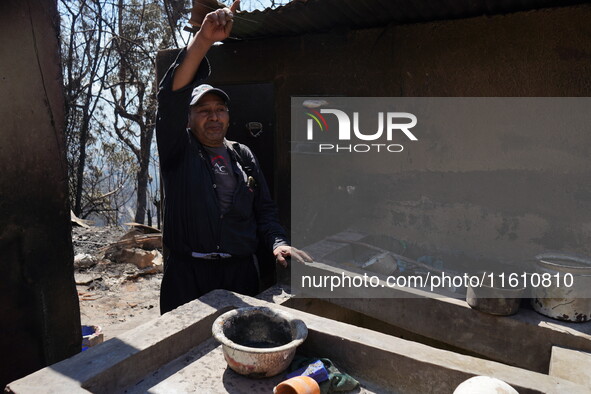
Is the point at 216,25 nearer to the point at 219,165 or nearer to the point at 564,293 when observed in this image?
the point at 219,165

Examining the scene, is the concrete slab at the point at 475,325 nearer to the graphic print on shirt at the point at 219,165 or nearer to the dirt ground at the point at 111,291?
the graphic print on shirt at the point at 219,165

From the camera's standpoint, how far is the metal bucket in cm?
258

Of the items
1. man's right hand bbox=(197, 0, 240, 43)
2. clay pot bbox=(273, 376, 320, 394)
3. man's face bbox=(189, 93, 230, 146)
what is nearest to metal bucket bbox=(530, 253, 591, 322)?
clay pot bbox=(273, 376, 320, 394)

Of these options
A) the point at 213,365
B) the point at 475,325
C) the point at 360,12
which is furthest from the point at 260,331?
the point at 360,12

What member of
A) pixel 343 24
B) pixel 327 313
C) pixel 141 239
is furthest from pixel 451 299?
pixel 141 239

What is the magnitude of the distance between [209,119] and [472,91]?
214 centimetres

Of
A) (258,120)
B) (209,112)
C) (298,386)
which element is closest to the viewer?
(298,386)

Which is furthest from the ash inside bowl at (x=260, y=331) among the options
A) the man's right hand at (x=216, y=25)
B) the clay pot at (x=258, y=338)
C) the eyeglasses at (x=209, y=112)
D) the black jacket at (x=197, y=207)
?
the man's right hand at (x=216, y=25)

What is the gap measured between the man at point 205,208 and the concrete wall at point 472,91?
154cm

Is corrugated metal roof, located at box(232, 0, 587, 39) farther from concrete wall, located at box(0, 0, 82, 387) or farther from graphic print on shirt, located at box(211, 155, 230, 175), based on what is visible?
concrete wall, located at box(0, 0, 82, 387)

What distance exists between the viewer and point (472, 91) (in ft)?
11.6

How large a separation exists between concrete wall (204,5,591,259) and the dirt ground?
280 cm

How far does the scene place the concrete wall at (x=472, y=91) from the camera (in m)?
3.21

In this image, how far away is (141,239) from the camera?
750cm
